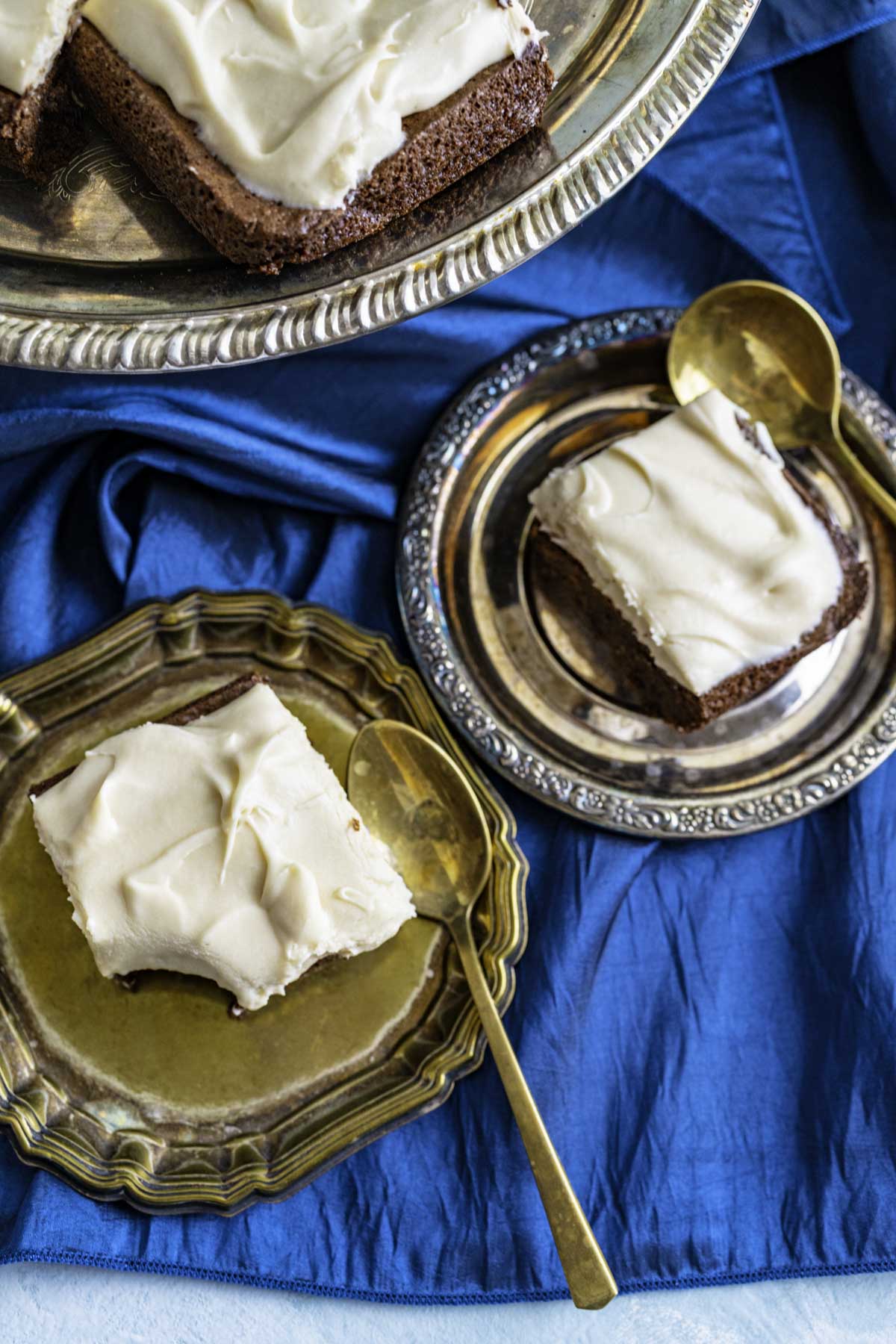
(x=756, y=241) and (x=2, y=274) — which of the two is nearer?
(x=2, y=274)

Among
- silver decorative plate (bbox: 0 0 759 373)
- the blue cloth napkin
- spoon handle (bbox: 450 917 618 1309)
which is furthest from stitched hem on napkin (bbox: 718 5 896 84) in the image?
spoon handle (bbox: 450 917 618 1309)

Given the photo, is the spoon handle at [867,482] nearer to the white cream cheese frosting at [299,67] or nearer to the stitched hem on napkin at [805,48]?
the stitched hem on napkin at [805,48]

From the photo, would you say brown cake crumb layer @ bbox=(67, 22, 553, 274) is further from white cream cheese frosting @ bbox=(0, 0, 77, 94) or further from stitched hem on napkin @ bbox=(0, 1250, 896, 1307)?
stitched hem on napkin @ bbox=(0, 1250, 896, 1307)

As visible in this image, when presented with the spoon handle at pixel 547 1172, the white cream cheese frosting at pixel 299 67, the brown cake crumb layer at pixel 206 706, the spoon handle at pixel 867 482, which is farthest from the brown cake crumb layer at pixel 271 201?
the spoon handle at pixel 547 1172

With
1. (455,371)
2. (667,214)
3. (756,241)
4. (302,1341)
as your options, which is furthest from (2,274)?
(302,1341)

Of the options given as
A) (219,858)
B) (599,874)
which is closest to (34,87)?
(219,858)

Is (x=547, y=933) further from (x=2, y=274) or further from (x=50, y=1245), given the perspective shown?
(x=2, y=274)

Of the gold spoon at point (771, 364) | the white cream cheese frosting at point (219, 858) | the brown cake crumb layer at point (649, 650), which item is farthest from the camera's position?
the gold spoon at point (771, 364)
